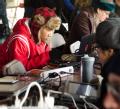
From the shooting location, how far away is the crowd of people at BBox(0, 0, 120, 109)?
1005mm

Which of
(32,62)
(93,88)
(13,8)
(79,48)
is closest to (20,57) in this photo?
(32,62)

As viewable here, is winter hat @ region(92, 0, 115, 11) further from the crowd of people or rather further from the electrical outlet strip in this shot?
the electrical outlet strip

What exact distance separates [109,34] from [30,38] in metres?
1.13

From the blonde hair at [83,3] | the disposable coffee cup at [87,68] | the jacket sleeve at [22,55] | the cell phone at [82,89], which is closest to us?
the cell phone at [82,89]

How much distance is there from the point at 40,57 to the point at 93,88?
110 cm

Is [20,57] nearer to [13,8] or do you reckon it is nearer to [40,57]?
[40,57]

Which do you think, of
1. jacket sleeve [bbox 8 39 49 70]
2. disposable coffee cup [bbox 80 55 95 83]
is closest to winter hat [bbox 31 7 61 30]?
jacket sleeve [bbox 8 39 49 70]

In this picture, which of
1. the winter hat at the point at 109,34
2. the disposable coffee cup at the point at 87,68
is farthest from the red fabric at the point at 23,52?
the winter hat at the point at 109,34

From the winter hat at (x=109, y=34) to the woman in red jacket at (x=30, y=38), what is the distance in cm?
92

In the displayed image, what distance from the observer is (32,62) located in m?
3.14

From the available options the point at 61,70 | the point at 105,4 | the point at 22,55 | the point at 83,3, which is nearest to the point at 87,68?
the point at 61,70

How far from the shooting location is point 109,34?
2.17 metres

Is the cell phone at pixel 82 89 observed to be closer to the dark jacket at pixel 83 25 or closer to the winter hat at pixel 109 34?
the winter hat at pixel 109 34

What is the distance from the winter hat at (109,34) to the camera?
211 cm
